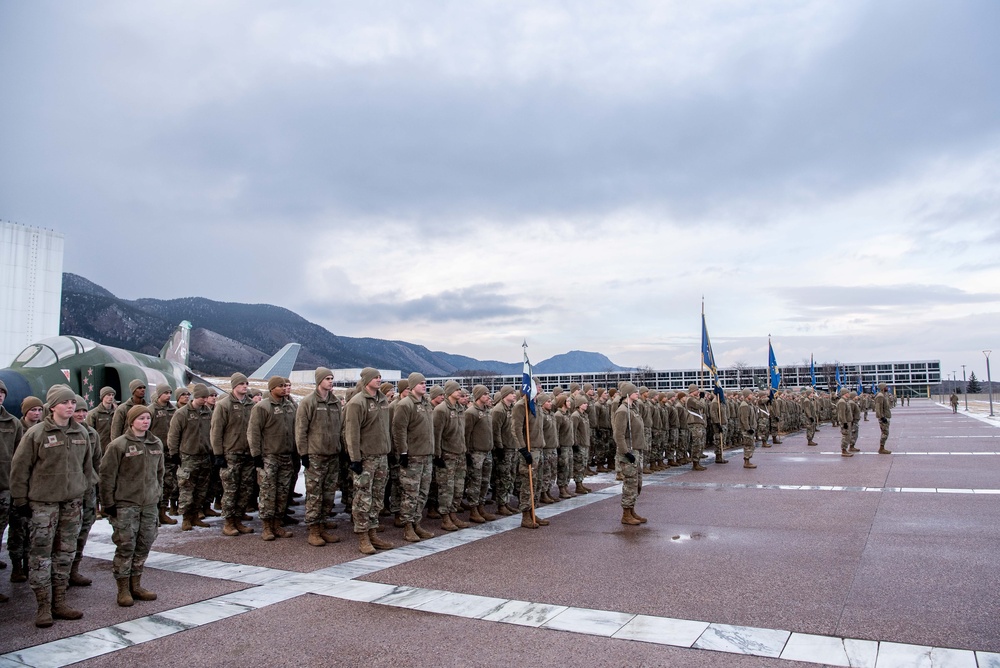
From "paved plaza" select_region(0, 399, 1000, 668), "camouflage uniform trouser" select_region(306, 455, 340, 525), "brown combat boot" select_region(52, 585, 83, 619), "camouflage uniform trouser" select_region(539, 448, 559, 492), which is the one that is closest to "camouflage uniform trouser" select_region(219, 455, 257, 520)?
"paved plaza" select_region(0, 399, 1000, 668)

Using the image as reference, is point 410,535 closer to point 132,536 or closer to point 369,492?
point 369,492

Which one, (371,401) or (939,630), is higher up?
(371,401)

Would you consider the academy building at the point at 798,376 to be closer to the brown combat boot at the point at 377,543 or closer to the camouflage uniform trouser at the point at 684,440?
the camouflage uniform trouser at the point at 684,440

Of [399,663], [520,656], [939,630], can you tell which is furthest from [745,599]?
[399,663]

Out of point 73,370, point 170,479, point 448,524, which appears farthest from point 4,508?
point 73,370

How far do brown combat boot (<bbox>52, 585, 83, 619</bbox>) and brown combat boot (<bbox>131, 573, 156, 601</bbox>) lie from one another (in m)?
0.47

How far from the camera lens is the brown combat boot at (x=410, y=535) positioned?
26.2 feet

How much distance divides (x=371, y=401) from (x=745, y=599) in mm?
4831

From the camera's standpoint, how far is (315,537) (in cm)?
791

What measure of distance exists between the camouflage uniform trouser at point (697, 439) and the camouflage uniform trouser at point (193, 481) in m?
11.1

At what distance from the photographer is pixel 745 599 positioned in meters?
5.39

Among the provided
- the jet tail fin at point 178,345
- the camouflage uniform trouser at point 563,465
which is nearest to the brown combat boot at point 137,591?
the camouflage uniform trouser at point 563,465

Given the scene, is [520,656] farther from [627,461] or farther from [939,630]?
[627,461]

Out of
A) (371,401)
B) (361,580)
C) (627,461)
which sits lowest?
(361,580)
